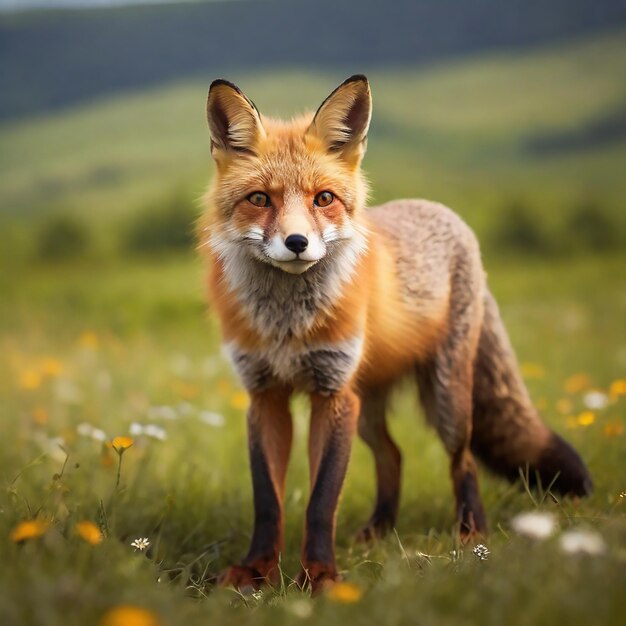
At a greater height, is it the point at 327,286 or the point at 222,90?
the point at 222,90

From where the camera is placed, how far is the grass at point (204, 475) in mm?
2031

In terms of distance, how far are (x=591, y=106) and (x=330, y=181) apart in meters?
11.3

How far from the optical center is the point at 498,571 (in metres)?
2.23

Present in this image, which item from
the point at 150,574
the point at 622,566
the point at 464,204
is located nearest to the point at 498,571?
the point at 622,566

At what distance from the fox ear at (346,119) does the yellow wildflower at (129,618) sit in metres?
2.21

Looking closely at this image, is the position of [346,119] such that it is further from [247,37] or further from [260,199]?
[247,37]

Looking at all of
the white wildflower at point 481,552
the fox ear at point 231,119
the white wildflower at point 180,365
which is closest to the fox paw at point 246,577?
the white wildflower at point 481,552

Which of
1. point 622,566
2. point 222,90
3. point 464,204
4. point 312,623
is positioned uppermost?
point 222,90

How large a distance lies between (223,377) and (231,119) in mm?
4263

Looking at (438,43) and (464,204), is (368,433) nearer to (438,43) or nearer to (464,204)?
(464,204)

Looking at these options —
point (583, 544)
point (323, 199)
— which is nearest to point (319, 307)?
point (323, 199)

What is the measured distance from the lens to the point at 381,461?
180 inches

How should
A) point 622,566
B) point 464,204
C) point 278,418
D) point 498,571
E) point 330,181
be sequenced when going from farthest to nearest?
1. point 464,204
2. point 278,418
3. point 330,181
4. point 498,571
5. point 622,566

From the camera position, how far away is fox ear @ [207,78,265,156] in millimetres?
3365
